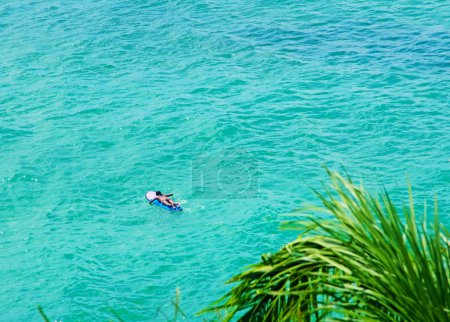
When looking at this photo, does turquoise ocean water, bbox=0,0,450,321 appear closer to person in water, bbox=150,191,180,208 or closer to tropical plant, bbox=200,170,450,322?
person in water, bbox=150,191,180,208

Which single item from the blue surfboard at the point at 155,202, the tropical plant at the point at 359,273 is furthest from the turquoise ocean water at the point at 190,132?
the tropical plant at the point at 359,273

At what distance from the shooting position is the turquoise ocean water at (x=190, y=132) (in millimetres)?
14852

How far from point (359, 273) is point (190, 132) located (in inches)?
609

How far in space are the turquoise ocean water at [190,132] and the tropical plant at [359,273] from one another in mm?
9106

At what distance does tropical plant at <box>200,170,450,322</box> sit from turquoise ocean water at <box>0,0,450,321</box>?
9106 millimetres

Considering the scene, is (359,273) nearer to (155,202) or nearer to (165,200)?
(165,200)

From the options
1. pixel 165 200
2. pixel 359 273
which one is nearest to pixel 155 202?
pixel 165 200

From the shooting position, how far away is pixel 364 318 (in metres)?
3.91

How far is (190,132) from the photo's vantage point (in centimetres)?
1944

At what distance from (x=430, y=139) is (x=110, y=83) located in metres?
9.95

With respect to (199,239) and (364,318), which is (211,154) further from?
(364,318)

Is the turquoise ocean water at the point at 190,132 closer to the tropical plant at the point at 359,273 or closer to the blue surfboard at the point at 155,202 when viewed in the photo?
the blue surfboard at the point at 155,202

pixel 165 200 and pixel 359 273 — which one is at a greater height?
pixel 359 273

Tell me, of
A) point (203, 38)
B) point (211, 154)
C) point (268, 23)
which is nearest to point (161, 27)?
point (203, 38)
